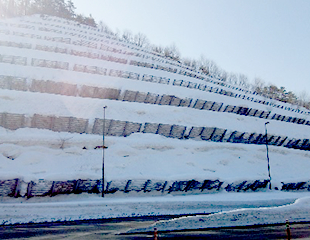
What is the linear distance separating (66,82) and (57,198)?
59.4 feet

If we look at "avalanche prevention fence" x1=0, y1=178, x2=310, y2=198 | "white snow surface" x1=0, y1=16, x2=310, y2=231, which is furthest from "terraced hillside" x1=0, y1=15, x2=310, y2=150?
"avalanche prevention fence" x1=0, y1=178, x2=310, y2=198

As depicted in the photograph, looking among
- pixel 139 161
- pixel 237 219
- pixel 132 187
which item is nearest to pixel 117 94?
pixel 139 161

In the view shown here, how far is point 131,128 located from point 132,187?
28.5ft

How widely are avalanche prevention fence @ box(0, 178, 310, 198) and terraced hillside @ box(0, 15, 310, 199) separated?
0.08 m

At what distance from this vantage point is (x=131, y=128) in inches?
1083

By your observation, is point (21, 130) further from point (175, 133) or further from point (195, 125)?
point (195, 125)

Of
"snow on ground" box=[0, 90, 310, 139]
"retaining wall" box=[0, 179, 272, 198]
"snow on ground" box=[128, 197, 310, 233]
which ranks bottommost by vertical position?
"retaining wall" box=[0, 179, 272, 198]

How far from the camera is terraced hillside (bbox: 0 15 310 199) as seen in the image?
21.2m

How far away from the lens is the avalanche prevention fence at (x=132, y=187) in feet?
55.6

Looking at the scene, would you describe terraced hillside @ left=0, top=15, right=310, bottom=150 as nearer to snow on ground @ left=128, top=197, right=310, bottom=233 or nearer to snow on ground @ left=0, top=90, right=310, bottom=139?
snow on ground @ left=0, top=90, right=310, bottom=139

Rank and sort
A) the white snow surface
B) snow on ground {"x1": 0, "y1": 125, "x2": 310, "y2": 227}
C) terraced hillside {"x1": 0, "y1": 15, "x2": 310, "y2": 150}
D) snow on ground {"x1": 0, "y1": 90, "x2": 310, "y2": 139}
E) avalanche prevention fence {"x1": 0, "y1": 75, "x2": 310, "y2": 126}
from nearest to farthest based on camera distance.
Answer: snow on ground {"x1": 0, "y1": 125, "x2": 310, "y2": 227}
the white snow surface
terraced hillside {"x1": 0, "y1": 15, "x2": 310, "y2": 150}
snow on ground {"x1": 0, "y1": 90, "x2": 310, "y2": 139}
avalanche prevention fence {"x1": 0, "y1": 75, "x2": 310, "y2": 126}

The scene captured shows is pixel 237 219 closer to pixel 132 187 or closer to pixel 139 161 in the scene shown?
pixel 132 187

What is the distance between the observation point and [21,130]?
23859mm

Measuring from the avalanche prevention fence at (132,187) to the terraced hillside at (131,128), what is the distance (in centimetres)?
8
